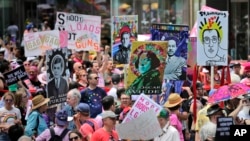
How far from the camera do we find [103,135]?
11.5 m

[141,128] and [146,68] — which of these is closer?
[141,128]

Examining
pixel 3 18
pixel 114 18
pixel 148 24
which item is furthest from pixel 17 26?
pixel 114 18

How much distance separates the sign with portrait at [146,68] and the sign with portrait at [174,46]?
118 cm

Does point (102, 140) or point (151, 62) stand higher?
point (151, 62)

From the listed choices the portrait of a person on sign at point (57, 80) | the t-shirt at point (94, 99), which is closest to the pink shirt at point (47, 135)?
the portrait of a person on sign at point (57, 80)

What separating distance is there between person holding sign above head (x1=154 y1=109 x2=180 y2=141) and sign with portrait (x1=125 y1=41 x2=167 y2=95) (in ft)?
5.40

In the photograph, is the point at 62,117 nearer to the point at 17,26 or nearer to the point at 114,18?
the point at 114,18

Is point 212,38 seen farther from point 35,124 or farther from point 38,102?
point 35,124

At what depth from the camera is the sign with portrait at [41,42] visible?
17.3 meters

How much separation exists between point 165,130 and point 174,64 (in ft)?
11.9

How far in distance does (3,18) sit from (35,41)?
1849 cm

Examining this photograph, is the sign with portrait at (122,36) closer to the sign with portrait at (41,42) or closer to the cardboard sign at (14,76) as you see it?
the sign with portrait at (41,42)

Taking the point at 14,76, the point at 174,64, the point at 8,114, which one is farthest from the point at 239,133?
the point at 14,76

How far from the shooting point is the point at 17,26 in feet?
117
